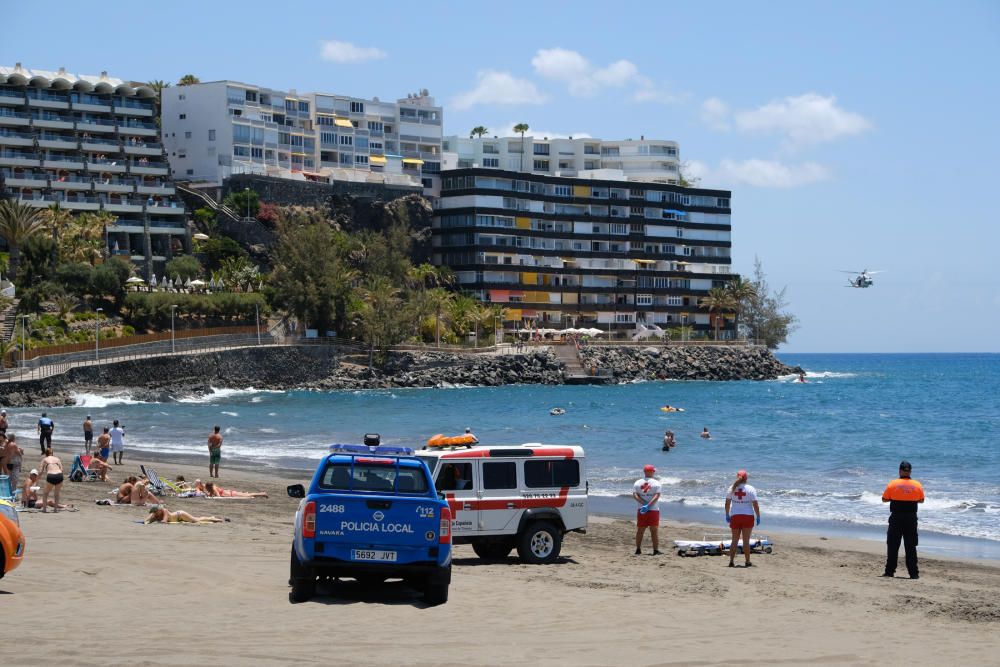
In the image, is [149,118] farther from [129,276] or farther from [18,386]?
[18,386]

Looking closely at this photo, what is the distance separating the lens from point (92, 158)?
11731cm

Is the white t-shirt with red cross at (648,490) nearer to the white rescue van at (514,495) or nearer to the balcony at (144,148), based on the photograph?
the white rescue van at (514,495)

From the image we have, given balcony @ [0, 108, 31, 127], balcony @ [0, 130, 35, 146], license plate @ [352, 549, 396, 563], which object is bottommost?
license plate @ [352, 549, 396, 563]

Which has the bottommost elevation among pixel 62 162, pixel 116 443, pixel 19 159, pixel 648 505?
pixel 116 443

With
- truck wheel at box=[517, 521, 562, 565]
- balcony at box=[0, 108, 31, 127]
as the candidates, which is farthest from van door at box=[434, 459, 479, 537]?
balcony at box=[0, 108, 31, 127]

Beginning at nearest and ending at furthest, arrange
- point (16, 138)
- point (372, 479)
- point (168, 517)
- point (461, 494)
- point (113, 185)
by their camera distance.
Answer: point (372, 479)
point (461, 494)
point (168, 517)
point (16, 138)
point (113, 185)

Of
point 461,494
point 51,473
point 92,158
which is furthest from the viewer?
point 92,158

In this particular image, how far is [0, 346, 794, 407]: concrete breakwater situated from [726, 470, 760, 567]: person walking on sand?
216ft

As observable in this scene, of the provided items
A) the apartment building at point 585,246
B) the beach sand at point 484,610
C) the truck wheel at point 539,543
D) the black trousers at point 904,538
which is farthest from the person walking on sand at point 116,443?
the apartment building at point 585,246

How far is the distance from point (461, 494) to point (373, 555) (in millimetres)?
5187

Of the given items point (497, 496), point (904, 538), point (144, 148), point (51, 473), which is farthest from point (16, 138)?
point (904, 538)

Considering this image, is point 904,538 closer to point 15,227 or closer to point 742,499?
point 742,499

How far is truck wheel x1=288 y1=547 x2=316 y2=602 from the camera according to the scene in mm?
13742

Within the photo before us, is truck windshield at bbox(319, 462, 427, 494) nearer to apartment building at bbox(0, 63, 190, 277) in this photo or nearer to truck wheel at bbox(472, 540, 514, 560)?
truck wheel at bbox(472, 540, 514, 560)
